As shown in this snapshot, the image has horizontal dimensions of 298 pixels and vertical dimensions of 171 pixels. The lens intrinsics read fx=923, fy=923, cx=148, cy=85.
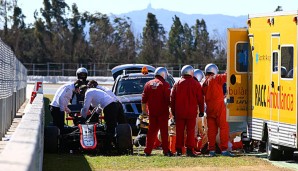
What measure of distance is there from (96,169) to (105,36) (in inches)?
3397

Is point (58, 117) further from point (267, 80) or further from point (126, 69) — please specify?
point (126, 69)

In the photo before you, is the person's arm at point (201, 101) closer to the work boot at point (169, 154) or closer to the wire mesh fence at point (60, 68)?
the work boot at point (169, 154)

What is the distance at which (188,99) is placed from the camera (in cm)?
1886

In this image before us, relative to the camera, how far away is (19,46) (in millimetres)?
99938

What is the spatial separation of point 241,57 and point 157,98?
79.9 inches

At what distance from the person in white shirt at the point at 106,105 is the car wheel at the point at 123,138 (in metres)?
0.39

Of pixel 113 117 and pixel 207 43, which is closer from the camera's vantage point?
pixel 113 117

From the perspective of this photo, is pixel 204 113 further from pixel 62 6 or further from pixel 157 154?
pixel 62 6

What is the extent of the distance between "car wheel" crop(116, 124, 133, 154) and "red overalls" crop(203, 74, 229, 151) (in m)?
1.72

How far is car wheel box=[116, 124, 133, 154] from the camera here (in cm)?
1845

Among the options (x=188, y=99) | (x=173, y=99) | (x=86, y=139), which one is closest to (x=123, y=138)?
(x=86, y=139)

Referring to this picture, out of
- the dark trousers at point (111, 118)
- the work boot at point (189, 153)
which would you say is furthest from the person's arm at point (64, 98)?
the work boot at point (189, 153)

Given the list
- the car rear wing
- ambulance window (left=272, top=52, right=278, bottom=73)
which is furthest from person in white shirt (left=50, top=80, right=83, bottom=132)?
the car rear wing

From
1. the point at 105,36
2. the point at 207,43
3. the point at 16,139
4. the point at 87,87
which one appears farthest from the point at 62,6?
the point at 16,139
